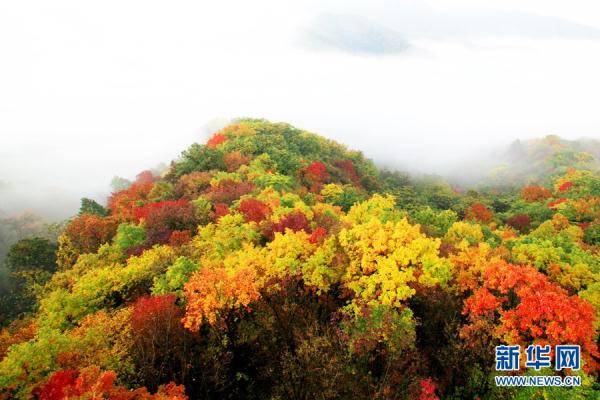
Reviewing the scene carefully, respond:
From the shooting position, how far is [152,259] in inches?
1555

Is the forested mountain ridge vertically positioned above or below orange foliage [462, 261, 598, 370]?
below

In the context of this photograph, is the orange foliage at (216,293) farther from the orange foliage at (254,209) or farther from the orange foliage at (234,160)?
the orange foliage at (234,160)

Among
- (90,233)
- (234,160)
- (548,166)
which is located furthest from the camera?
(548,166)

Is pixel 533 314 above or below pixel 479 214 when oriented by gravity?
above

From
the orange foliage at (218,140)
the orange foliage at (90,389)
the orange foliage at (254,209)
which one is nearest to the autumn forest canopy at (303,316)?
the orange foliage at (90,389)

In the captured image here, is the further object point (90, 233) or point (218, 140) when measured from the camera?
point (218, 140)

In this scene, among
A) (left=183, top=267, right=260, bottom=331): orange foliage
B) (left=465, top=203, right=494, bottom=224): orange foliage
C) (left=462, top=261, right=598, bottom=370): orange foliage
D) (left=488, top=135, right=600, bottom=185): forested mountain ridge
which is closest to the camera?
(left=462, top=261, right=598, bottom=370): orange foliage

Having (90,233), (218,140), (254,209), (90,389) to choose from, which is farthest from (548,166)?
(90,389)

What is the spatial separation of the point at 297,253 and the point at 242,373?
10.2m

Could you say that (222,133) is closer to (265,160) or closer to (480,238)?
(265,160)

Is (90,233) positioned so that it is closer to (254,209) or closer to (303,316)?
(254,209)

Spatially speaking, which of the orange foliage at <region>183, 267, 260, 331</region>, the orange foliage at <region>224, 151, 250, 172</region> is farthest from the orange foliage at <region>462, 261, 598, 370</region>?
the orange foliage at <region>224, 151, 250, 172</region>

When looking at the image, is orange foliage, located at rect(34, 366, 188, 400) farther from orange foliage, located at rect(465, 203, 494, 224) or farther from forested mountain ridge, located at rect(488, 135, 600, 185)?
forested mountain ridge, located at rect(488, 135, 600, 185)

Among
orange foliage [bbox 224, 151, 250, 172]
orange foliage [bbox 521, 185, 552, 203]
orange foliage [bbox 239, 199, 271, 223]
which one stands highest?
orange foliage [bbox 224, 151, 250, 172]
